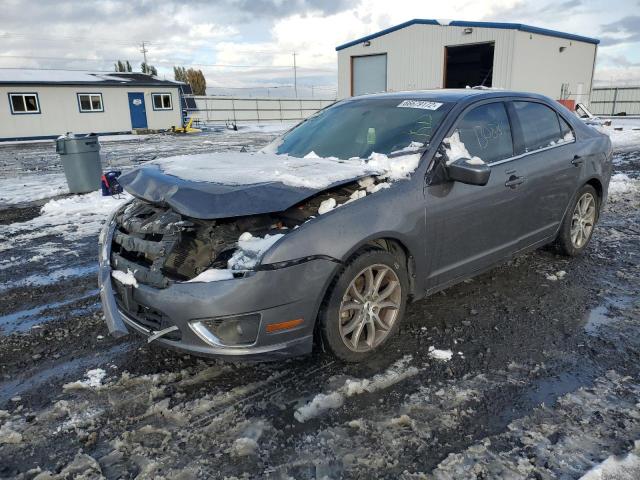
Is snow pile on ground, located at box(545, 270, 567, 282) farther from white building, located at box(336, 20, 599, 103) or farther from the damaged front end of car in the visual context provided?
Result: white building, located at box(336, 20, 599, 103)

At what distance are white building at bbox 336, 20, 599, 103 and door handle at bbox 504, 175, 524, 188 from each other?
20.2 metres

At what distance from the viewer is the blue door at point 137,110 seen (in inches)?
1149

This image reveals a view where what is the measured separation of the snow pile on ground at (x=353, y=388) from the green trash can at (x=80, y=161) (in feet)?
26.7

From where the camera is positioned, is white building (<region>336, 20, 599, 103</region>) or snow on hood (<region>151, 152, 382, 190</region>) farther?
white building (<region>336, 20, 599, 103</region>)

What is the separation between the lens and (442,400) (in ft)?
9.04

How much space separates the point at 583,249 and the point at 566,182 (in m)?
1.13

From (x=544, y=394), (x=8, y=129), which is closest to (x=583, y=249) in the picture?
(x=544, y=394)

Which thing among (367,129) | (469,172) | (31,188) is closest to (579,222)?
(469,172)

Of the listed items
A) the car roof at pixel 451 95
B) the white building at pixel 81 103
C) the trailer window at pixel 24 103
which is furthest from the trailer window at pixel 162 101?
the car roof at pixel 451 95

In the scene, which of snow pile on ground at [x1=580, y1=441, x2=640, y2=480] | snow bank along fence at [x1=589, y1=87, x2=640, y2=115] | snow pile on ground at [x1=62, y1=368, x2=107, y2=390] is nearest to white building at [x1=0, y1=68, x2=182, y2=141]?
snow pile on ground at [x1=62, y1=368, x2=107, y2=390]

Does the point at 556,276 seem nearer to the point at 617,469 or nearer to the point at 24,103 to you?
the point at 617,469

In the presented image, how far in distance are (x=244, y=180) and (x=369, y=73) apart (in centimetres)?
2500

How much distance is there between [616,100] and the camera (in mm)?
37656

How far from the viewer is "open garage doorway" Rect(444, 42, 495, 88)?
24.2 metres
